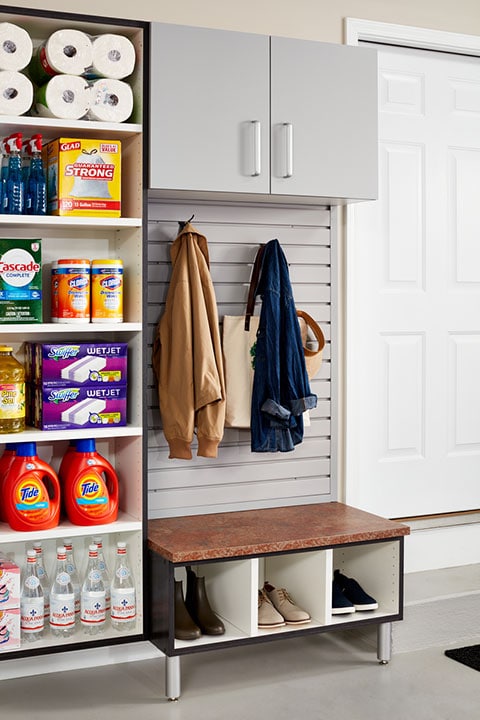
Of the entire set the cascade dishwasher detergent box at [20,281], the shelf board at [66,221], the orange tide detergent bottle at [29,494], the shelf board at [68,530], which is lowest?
the shelf board at [68,530]

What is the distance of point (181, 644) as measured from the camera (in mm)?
2873

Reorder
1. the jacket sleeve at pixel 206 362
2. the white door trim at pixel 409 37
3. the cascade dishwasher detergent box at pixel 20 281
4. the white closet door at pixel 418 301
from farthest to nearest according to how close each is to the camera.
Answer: the white closet door at pixel 418 301 → the white door trim at pixel 409 37 → the jacket sleeve at pixel 206 362 → the cascade dishwasher detergent box at pixel 20 281

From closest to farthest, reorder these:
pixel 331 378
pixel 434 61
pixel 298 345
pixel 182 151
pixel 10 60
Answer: pixel 10 60
pixel 182 151
pixel 298 345
pixel 331 378
pixel 434 61

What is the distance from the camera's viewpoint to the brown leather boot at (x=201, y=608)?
9.71ft

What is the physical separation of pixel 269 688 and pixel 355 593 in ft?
1.50

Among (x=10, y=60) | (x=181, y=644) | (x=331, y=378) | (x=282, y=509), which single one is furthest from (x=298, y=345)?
(x=10, y=60)

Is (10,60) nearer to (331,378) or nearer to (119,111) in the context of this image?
(119,111)

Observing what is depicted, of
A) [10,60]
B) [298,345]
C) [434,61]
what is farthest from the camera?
[434,61]

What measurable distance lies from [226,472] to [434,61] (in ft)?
6.23

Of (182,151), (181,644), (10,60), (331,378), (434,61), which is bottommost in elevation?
(181,644)

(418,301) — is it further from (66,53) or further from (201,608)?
(66,53)

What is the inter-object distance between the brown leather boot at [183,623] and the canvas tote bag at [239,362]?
64 cm

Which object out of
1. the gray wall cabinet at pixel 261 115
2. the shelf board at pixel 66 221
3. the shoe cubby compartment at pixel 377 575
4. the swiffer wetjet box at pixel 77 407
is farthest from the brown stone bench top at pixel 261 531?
the gray wall cabinet at pixel 261 115

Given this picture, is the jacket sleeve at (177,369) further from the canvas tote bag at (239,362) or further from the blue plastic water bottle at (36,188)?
the blue plastic water bottle at (36,188)
